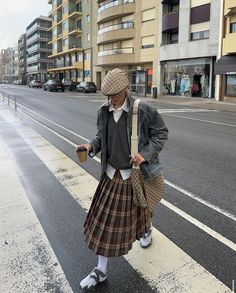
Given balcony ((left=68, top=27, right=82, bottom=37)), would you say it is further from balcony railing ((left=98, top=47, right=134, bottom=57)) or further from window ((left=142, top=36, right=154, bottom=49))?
window ((left=142, top=36, right=154, bottom=49))

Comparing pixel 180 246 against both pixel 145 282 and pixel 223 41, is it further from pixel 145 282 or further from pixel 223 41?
pixel 223 41

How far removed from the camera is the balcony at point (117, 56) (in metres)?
42.4

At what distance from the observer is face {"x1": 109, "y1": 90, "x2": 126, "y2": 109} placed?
2.83 metres

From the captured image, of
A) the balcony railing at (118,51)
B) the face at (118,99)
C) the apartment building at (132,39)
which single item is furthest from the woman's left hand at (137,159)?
the balcony railing at (118,51)

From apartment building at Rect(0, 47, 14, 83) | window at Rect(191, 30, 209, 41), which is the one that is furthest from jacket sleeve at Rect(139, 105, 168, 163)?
apartment building at Rect(0, 47, 14, 83)

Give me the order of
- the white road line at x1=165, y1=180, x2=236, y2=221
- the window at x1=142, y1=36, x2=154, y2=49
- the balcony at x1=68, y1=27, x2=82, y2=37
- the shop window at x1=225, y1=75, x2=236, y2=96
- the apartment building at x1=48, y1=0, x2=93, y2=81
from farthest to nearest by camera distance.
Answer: the balcony at x1=68, y1=27, x2=82, y2=37 < the apartment building at x1=48, y1=0, x2=93, y2=81 < the window at x1=142, y1=36, x2=154, y2=49 < the shop window at x1=225, y1=75, x2=236, y2=96 < the white road line at x1=165, y1=180, x2=236, y2=221

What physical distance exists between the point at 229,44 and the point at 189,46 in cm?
593

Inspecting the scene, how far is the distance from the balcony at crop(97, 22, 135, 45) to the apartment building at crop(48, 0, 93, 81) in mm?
8762

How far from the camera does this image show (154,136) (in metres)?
2.96

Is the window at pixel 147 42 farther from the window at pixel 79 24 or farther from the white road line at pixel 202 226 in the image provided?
the white road line at pixel 202 226

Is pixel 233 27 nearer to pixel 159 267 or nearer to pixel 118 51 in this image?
pixel 118 51

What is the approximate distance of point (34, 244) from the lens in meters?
3.69

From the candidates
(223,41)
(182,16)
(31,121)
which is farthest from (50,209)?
(182,16)

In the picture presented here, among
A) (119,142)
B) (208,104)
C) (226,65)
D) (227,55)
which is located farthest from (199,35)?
A: (119,142)
